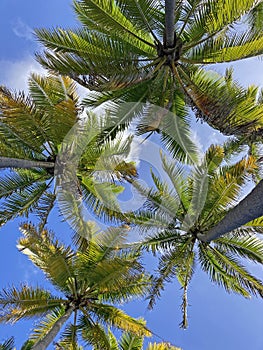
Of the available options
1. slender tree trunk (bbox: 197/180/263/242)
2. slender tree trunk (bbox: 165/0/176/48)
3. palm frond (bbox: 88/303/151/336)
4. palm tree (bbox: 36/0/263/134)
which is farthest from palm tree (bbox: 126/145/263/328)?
slender tree trunk (bbox: 197/180/263/242)

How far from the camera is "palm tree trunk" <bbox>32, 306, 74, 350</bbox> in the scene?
9.45m

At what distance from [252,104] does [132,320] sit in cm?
639

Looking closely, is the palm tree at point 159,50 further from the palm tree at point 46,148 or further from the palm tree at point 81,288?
the palm tree at point 81,288

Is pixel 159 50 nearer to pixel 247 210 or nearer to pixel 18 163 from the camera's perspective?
pixel 18 163

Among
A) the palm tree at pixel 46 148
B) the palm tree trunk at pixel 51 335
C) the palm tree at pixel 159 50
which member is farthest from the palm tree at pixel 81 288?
the palm tree at pixel 159 50

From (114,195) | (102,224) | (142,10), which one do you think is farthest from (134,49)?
(102,224)

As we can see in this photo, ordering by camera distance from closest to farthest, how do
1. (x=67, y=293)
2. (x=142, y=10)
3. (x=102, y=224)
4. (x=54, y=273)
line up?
(x=142, y=10) < (x=54, y=273) < (x=67, y=293) < (x=102, y=224)

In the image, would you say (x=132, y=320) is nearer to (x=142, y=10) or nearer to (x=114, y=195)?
(x=114, y=195)

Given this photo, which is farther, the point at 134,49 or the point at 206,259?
the point at 206,259

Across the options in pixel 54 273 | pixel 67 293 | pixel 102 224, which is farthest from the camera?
pixel 102 224

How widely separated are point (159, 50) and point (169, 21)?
1710mm

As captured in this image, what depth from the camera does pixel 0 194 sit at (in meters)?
12.0

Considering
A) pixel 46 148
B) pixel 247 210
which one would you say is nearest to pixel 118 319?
pixel 46 148

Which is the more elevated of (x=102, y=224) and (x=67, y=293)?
(x=102, y=224)
